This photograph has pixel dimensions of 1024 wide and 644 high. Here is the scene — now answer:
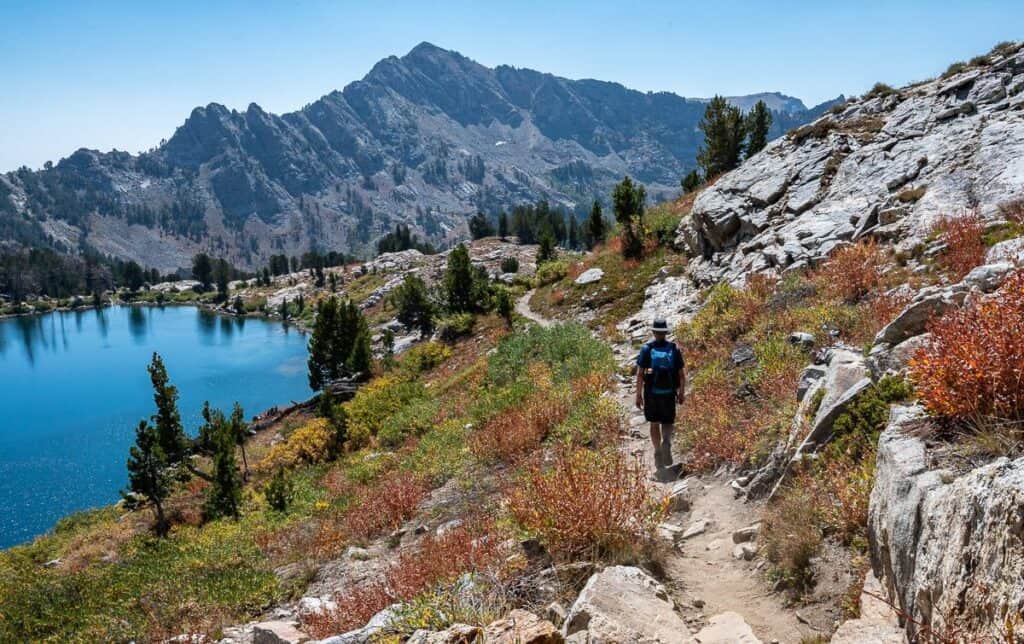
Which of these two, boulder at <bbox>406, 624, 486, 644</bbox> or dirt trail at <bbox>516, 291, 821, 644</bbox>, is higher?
boulder at <bbox>406, 624, 486, 644</bbox>

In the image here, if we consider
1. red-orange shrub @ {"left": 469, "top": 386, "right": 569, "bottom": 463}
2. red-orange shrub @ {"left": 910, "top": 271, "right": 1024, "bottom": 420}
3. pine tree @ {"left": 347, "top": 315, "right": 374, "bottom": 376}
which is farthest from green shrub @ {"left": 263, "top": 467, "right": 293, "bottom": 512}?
pine tree @ {"left": 347, "top": 315, "right": 374, "bottom": 376}

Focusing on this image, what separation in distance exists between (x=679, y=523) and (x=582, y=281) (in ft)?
86.3

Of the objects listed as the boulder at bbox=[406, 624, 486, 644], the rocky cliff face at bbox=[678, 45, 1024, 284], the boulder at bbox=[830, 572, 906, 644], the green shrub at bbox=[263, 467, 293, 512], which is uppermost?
the rocky cliff face at bbox=[678, 45, 1024, 284]

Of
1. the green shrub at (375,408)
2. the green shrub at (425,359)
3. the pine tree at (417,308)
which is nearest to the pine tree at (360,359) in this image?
the green shrub at (425,359)

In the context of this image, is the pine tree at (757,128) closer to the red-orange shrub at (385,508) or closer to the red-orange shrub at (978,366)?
the red-orange shrub at (385,508)

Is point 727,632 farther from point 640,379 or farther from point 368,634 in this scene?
point 640,379

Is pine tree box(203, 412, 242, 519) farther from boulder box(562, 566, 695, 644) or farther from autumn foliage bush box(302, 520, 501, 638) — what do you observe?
boulder box(562, 566, 695, 644)

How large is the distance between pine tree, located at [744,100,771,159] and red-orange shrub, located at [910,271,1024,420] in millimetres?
45873

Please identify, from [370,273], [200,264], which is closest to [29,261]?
[200,264]

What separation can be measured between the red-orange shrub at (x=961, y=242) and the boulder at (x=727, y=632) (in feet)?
31.8

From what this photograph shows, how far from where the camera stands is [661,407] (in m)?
10.4

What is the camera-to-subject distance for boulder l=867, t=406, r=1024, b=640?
10.7 ft

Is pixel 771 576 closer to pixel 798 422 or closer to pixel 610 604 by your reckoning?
pixel 610 604

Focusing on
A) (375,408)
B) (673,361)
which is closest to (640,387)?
(673,361)
